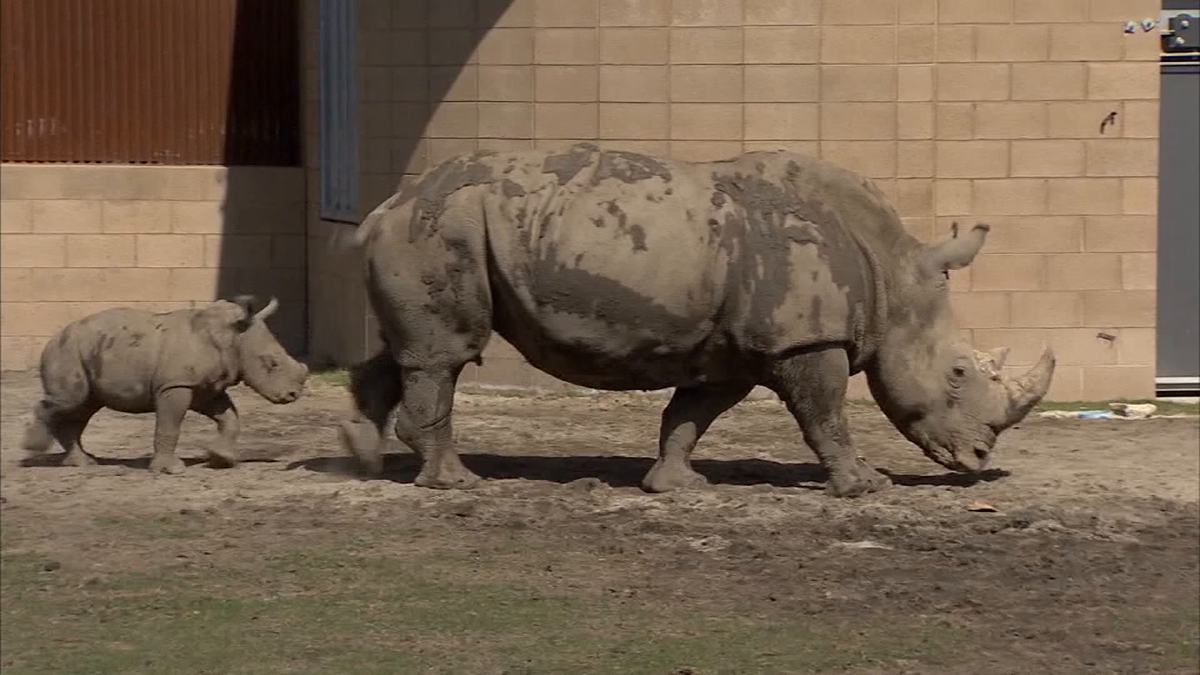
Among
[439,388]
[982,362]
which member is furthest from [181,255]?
[982,362]

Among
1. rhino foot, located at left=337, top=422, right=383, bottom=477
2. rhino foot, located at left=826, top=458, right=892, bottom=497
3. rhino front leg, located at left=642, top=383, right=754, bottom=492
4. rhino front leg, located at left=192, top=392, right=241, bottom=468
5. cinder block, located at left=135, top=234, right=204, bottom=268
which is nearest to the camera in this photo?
rhino foot, located at left=826, top=458, right=892, bottom=497

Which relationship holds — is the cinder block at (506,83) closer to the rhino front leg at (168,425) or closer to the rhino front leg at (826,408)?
the rhino front leg at (168,425)

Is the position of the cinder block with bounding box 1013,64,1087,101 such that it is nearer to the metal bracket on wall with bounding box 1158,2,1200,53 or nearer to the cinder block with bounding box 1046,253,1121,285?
the metal bracket on wall with bounding box 1158,2,1200,53

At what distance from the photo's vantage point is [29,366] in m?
14.9

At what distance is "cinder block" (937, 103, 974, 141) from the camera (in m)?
12.5

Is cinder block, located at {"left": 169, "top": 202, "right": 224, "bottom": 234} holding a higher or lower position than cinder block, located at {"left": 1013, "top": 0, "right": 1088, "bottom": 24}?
lower

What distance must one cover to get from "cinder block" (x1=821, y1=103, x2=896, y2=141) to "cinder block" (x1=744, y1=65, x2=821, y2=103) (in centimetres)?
14

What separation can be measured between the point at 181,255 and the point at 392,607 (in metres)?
8.13

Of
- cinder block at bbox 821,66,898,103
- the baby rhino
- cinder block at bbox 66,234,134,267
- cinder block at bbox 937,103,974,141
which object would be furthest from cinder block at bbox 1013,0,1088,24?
cinder block at bbox 66,234,134,267

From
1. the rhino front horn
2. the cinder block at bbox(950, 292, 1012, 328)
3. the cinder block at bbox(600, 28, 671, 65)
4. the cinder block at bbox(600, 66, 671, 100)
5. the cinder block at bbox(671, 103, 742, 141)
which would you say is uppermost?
the cinder block at bbox(600, 28, 671, 65)

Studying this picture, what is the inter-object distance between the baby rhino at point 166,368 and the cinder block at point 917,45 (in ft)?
14.9

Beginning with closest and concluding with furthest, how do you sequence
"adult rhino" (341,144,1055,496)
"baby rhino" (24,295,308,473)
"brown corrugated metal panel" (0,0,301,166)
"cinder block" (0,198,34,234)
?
"adult rhino" (341,144,1055,496) < "baby rhino" (24,295,308,473) < "cinder block" (0,198,34,234) < "brown corrugated metal panel" (0,0,301,166)

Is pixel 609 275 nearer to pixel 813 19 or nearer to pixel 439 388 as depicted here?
pixel 439 388

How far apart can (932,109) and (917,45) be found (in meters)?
0.41
